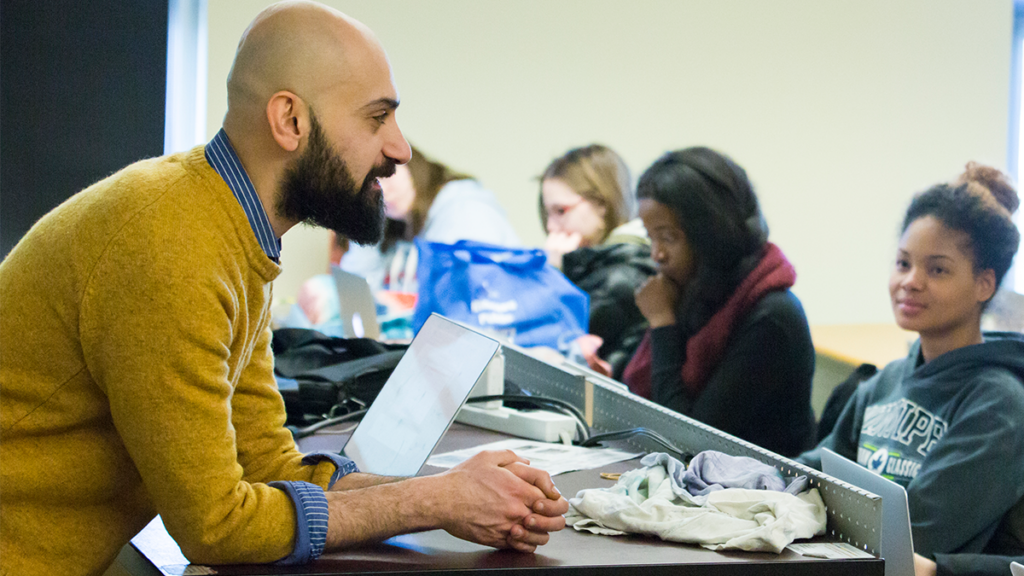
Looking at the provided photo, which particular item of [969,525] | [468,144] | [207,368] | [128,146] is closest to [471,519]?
[207,368]

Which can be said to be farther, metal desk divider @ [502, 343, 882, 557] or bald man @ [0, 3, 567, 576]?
metal desk divider @ [502, 343, 882, 557]

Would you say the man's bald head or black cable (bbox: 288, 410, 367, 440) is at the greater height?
the man's bald head

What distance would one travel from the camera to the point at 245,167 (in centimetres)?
96

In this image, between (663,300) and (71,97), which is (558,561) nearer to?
(71,97)

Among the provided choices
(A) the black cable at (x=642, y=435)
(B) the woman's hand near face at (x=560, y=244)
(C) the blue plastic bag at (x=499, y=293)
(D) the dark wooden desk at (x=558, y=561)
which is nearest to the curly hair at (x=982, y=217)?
(A) the black cable at (x=642, y=435)

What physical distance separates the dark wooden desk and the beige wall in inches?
138

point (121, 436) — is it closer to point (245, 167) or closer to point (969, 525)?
point (245, 167)

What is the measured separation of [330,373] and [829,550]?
989 mm

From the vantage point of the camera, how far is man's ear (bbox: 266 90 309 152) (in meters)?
0.94

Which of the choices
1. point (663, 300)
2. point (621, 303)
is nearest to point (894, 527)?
point (663, 300)

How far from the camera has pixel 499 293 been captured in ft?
8.40

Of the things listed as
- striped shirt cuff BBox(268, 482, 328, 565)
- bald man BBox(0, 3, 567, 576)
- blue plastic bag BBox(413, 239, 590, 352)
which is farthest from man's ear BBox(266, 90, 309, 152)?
blue plastic bag BBox(413, 239, 590, 352)

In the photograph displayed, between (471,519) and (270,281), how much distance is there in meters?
0.33

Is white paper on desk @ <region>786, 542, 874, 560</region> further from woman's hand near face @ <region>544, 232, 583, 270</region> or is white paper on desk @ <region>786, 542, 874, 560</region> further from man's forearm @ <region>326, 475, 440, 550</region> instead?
woman's hand near face @ <region>544, 232, 583, 270</region>
